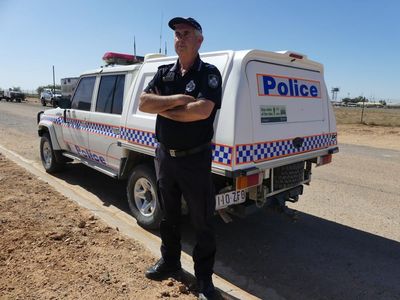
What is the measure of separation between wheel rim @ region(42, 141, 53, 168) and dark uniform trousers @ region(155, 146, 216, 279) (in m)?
4.86

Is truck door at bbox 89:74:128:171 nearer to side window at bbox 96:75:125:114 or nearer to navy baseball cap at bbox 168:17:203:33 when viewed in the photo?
side window at bbox 96:75:125:114

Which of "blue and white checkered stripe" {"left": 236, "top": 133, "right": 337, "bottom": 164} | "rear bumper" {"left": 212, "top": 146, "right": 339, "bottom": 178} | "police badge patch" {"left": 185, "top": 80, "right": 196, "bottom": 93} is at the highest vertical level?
"police badge patch" {"left": 185, "top": 80, "right": 196, "bottom": 93}

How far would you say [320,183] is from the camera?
289 inches

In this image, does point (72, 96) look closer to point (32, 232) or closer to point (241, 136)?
point (32, 232)

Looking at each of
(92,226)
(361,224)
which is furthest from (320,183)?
(92,226)

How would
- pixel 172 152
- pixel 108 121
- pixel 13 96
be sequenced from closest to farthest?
pixel 172 152 < pixel 108 121 < pixel 13 96

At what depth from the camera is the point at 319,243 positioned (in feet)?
14.7

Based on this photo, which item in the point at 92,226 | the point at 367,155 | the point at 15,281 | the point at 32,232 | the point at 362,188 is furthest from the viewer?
the point at 367,155

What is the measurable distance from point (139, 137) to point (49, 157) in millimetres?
3836

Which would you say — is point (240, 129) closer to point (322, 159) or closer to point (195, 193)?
point (195, 193)

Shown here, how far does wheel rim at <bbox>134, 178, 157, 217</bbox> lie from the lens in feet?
15.1

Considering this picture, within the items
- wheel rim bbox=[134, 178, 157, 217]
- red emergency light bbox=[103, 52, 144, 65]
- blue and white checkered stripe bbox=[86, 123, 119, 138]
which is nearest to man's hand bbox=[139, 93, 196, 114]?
wheel rim bbox=[134, 178, 157, 217]

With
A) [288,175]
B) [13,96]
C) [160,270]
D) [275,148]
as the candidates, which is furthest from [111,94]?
[13,96]

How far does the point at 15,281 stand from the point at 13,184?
3459 millimetres
